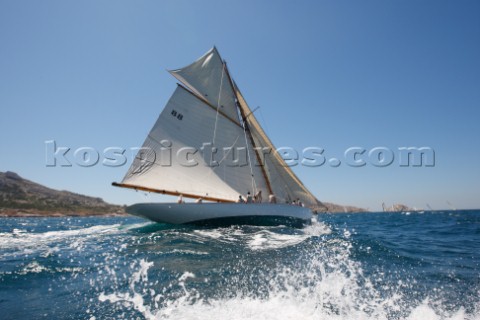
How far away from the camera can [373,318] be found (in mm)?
5910

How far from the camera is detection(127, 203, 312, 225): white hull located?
67.4 feet

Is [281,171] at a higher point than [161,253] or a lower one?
higher

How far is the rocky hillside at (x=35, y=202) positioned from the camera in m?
97.1

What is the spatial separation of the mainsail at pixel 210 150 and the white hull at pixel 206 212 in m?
1.94

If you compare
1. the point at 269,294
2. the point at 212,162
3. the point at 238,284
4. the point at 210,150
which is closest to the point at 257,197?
the point at 212,162

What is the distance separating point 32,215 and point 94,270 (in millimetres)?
102592

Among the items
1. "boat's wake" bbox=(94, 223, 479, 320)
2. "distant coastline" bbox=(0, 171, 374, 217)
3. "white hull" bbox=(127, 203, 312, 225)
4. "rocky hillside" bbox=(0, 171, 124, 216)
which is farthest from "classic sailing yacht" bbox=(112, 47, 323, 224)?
"rocky hillside" bbox=(0, 171, 124, 216)

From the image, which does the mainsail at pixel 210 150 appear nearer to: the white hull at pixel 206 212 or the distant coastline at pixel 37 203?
the white hull at pixel 206 212

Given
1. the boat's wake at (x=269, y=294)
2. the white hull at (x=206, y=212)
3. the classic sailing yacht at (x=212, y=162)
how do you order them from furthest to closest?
the classic sailing yacht at (x=212, y=162)
the white hull at (x=206, y=212)
the boat's wake at (x=269, y=294)

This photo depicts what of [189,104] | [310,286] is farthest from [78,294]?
[189,104]

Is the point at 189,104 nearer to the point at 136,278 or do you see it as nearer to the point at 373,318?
the point at 136,278

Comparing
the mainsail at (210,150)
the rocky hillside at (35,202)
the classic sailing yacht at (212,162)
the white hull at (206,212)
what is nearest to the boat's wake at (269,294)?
the white hull at (206,212)

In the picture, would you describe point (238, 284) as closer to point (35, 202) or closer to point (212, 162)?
point (212, 162)

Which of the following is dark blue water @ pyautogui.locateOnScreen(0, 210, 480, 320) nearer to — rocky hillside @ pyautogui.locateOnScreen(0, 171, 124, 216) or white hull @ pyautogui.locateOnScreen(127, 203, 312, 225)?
white hull @ pyautogui.locateOnScreen(127, 203, 312, 225)
